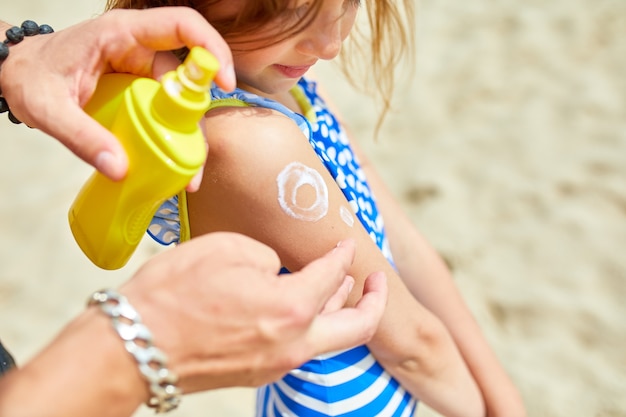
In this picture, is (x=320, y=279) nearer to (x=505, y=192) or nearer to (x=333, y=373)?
(x=333, y=373)

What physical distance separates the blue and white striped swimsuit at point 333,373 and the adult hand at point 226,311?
305 millimetres

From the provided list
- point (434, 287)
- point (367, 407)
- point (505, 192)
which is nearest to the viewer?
point (367, 407)

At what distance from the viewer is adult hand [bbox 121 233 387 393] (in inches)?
28.6

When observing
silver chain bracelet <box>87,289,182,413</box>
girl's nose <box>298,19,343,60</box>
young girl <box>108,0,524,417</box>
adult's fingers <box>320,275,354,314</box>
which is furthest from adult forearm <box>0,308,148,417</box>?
girl's nose <box>298,19,343,60</box>

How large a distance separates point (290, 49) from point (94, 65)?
1.06 feet

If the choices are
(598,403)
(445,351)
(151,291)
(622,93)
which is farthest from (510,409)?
(622,93)

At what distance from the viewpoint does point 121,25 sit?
82cm

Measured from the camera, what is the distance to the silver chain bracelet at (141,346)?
2.28 feet

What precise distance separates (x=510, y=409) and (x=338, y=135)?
70 centimetres

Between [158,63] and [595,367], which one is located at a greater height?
[158,63]

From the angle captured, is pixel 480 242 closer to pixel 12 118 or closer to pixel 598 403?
pixel 598 403

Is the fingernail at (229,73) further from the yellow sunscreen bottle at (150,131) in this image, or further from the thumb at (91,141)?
the thumb at (91,141)

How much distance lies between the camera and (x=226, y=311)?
741 millimetres

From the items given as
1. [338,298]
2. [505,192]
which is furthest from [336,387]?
[505,192]
